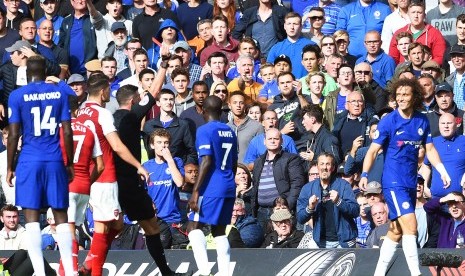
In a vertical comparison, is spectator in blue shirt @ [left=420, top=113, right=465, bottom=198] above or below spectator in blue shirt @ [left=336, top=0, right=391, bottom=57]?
below

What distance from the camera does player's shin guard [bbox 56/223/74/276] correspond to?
13.9 metres

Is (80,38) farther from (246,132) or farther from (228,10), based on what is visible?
(246,132)

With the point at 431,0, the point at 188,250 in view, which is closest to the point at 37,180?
the point at 188,250

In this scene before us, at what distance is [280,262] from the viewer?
16.5 metres

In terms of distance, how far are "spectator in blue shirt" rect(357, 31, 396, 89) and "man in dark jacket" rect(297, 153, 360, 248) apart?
304cm

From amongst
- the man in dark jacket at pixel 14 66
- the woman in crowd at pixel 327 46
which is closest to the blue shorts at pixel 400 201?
the woman in crowd at pixel 327 46

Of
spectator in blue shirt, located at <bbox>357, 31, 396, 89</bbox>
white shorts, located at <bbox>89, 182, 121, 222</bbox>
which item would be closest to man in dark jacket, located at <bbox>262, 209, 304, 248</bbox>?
white shorts, located at <bbox>89, 182, 121, 222</bbox>

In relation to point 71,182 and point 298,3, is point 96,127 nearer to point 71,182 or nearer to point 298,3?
point 71,182

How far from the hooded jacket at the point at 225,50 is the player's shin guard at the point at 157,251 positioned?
21.3ft

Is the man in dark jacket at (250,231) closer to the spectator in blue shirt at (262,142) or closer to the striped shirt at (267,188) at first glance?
the striped shirt at (267,188)

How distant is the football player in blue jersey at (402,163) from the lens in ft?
49.8

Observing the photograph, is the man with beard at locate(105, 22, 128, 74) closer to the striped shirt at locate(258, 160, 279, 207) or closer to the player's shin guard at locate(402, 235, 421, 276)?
the striped shirt at locate(258, 160, 279, 207)

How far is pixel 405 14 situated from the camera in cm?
2108

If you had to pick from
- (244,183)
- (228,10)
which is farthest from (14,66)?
(244,183)
